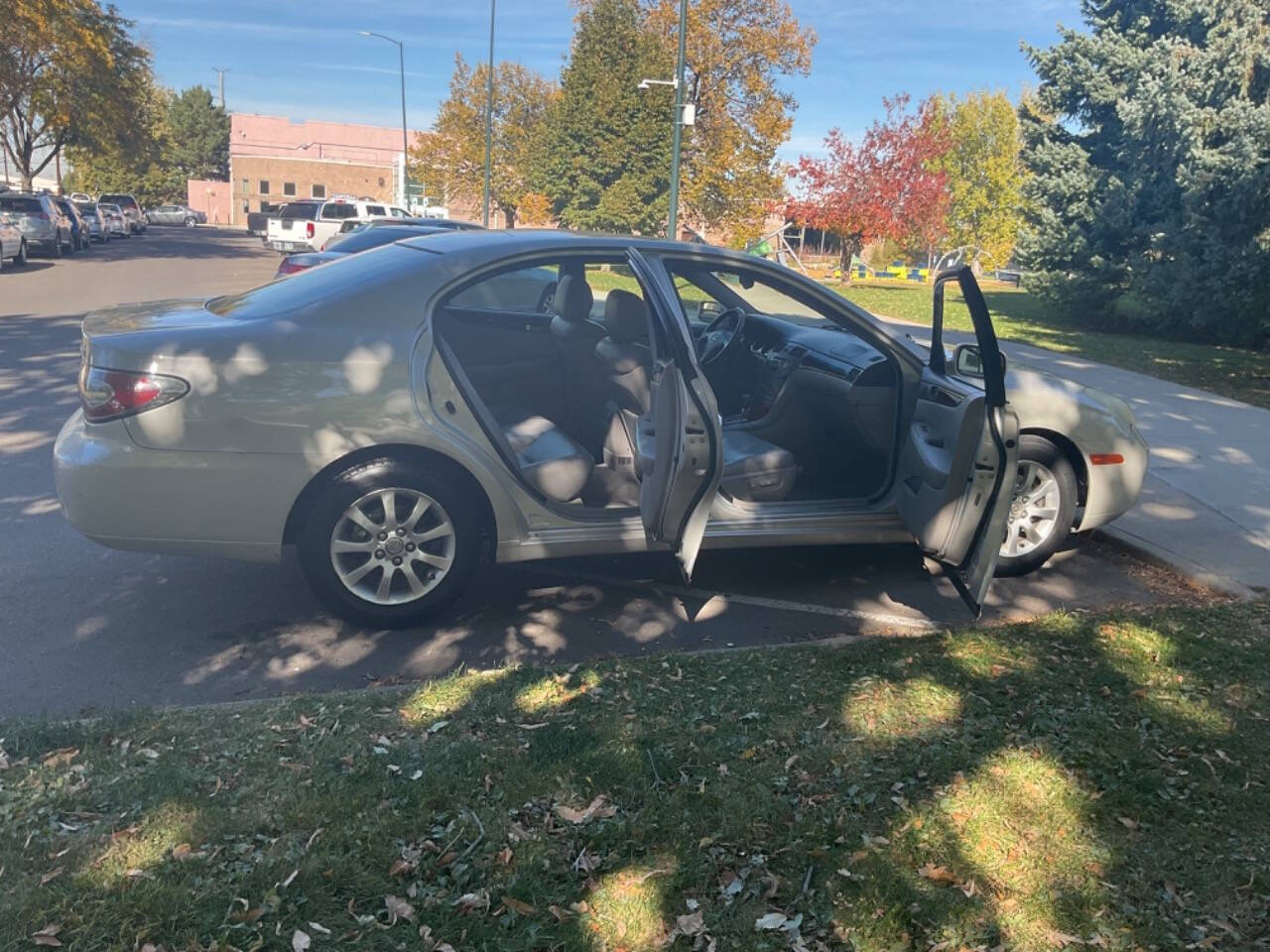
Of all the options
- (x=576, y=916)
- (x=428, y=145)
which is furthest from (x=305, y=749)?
(x=428, y=145)

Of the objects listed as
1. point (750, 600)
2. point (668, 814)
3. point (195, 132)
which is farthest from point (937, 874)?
point (195, 132)

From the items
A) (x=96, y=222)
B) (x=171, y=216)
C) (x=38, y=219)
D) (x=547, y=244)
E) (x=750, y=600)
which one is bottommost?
(x=171, y=216)

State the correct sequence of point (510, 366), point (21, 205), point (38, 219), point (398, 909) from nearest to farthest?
1. point (398, 909)
2. point (510, 366)
3. point (38, 219)
4. point (21, 205)

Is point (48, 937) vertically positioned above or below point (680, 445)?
below

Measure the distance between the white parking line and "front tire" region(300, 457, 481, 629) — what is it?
94cm

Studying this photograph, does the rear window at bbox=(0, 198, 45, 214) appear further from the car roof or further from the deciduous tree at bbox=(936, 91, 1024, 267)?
the deciduous tree at bbox=(936, 91, 1024, 267)

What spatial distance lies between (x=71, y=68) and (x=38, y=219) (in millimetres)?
6858

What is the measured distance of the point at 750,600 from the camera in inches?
206

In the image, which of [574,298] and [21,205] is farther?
[21,205]

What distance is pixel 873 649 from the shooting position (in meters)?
4.35

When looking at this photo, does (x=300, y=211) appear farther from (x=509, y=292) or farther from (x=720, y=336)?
(x=720, y=336)

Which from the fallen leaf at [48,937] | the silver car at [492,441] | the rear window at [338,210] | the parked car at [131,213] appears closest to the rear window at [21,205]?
the rear window at [338,210]

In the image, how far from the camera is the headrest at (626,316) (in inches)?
211

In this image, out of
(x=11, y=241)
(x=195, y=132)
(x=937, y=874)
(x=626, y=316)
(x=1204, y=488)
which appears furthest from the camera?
(x=195, y=132)
